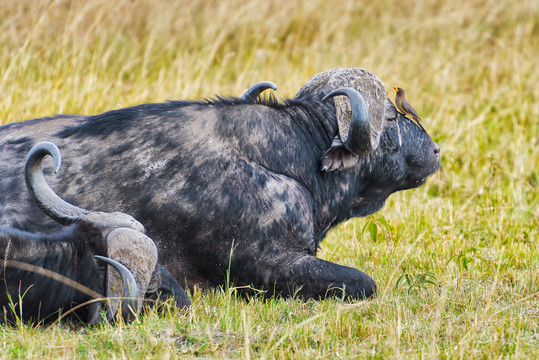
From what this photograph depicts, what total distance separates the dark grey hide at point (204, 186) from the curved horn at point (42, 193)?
389 mm

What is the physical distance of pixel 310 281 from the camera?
4555 millimetres

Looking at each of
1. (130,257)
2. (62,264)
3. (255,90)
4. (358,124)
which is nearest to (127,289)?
(130,257)

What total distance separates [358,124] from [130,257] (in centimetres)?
161

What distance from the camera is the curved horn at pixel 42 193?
3.87 metres

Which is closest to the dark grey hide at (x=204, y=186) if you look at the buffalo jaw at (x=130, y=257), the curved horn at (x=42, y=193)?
the curved horn at (x=42, y=193)

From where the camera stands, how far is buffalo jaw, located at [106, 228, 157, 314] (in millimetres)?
3861

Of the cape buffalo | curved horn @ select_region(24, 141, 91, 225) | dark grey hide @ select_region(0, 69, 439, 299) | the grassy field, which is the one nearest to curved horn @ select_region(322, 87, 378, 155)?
dark grey hide @ select_region(0, 69, 439, 299)

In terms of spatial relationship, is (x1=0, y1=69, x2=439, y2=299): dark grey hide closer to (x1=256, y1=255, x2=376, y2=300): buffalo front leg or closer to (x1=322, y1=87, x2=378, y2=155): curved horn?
(x1=256, y1=255, x2=376, y2=300): buffalo front leg

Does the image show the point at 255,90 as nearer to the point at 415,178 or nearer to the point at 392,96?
the point at 415,178

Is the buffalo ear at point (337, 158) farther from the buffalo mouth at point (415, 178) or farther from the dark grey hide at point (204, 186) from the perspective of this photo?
the buffalo mouth at point (415, 178)

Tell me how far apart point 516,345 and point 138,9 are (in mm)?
8163

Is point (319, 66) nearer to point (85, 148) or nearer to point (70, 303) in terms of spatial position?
point (85, 148)

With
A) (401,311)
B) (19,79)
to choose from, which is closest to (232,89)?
(19,79)

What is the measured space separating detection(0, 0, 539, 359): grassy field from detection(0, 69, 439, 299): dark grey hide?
0.21 metres
